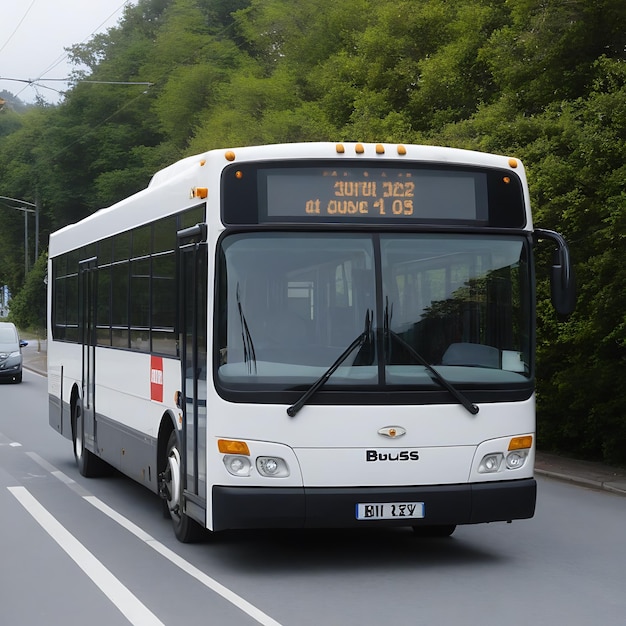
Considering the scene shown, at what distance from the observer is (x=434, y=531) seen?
417 inches

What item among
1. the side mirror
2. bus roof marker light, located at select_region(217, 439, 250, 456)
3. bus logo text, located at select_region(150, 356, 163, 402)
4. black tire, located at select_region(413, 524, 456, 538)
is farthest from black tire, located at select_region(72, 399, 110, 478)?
the side mirror

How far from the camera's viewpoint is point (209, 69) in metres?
62.5

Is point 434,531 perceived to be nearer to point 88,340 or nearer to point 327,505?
point 327,505

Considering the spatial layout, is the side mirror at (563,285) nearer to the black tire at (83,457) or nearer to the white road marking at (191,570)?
the white road marking at (191,570)

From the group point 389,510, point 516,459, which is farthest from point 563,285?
point 389,510

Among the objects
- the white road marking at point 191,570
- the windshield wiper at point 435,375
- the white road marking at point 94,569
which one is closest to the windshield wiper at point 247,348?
the windshield wiper at point 435,375

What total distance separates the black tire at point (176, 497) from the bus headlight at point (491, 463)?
7.43 ft

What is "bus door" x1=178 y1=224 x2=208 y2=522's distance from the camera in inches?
363

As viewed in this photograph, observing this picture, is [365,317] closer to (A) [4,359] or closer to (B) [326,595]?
(B) [326,595]

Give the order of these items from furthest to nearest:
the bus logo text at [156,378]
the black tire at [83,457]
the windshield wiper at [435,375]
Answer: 1. the black tire at [83,457]
2. the bus logo text at [156,378]
3. the windshield wiper at [435,375]

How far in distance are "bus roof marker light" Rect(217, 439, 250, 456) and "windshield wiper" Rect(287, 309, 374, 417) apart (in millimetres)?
373

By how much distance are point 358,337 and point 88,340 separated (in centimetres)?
669

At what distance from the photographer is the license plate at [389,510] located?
8.81 meters

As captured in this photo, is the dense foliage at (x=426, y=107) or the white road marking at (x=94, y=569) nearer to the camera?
the white road marking at (x=94, y=569)
